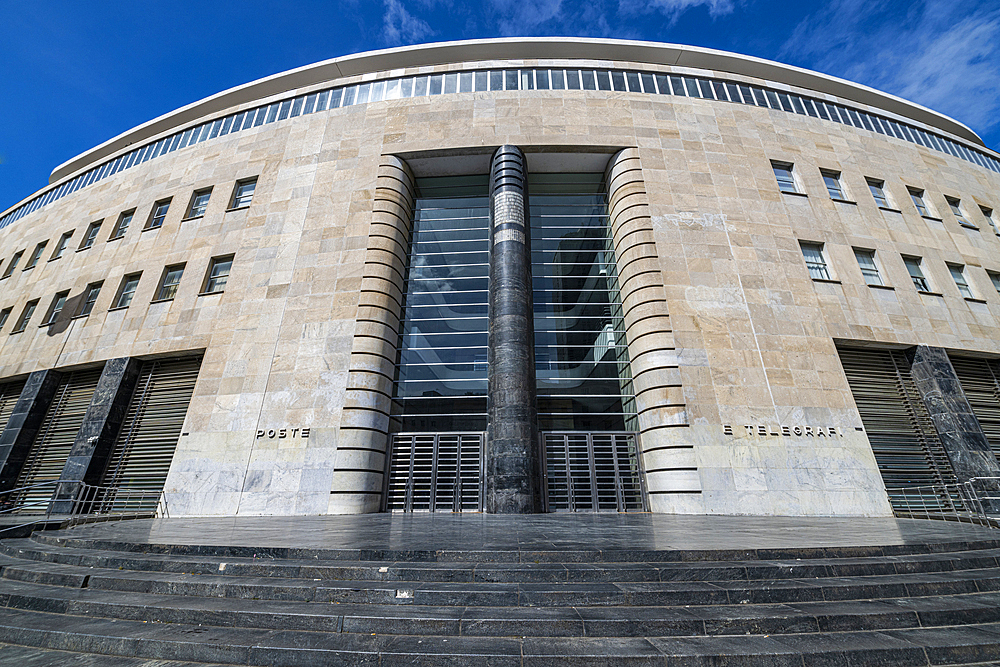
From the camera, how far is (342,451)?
14.6m

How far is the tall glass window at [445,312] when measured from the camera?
16.9 meters

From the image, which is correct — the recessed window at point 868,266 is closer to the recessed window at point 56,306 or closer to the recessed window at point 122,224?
the recessed window at point 122,224

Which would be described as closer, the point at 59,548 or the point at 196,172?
the point at 59,548

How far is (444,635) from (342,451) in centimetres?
1153

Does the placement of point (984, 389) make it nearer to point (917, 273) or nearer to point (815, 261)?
point (917, 273)

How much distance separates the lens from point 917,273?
766 inches

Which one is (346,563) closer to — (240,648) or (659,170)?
(240,648)

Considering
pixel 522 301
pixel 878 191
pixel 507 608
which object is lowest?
pixel 507 608

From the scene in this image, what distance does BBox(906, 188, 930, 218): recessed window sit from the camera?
21328 mm

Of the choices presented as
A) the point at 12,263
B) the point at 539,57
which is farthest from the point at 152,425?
the point at 539,57

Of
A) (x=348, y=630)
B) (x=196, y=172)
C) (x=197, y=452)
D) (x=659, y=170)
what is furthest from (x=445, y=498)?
(x=196, y=172)

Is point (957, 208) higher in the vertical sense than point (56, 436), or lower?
higher

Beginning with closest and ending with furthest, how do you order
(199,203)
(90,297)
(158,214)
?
(90,297) → (199,203) → (158,214)

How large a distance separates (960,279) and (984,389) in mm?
5642
